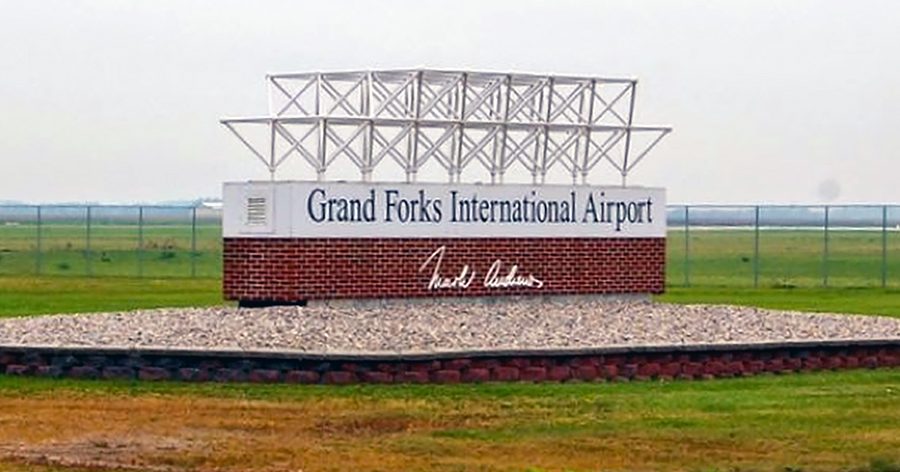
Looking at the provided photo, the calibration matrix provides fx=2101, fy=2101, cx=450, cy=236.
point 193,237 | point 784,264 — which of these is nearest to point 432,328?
point 193,237

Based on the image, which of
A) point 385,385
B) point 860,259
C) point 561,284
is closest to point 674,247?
point 860,259

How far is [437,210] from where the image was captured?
27.1 m

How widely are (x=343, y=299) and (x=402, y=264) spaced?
3.19 ft

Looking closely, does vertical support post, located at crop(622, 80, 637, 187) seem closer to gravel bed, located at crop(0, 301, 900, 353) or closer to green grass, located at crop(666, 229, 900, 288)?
gravel bed, located at crop(0, 301, 900, 353)

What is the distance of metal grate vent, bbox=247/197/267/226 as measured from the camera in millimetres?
26062

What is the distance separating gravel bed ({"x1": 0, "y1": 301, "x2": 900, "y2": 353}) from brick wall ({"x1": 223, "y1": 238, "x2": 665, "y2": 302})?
34 centimetres

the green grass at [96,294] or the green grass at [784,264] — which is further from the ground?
the green grass at [784,264]

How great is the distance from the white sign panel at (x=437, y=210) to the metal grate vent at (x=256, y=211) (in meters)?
0.01

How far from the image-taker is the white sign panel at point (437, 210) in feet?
85.6
